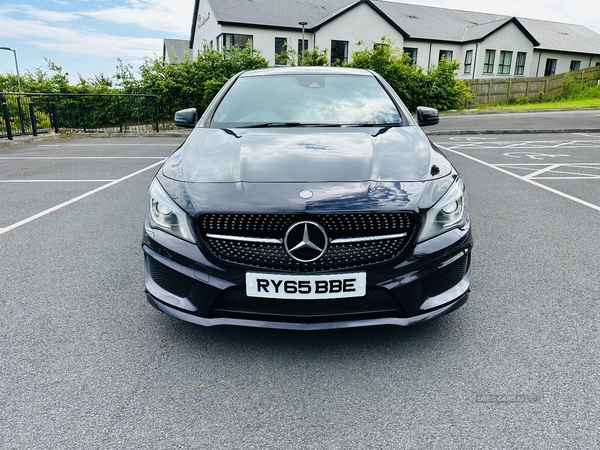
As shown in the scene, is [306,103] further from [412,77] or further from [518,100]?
[518,100]

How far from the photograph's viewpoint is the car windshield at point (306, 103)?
3.41 meters

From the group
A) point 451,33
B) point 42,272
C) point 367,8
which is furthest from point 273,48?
point 42,272

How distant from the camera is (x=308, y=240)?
2.17 metres

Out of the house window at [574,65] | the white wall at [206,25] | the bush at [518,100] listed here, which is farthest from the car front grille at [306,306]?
the house window at [574,65]

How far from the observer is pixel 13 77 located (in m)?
21.7

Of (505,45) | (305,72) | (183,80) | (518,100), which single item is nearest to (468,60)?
(505,45)

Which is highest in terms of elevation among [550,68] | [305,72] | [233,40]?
[233,40]

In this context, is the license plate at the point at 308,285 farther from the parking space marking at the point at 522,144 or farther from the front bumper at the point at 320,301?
the parking space marking at the point at 522,144

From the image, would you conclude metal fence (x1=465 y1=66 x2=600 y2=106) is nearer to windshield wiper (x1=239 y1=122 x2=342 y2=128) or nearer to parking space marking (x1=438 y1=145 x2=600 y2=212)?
parking space marking (x1=438 y1=145 x2=600 y2=212)

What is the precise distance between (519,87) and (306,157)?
3389 cm

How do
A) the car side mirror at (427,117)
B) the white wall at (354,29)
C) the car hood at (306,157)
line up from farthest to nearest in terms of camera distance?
1. the white wall at (354,29)
2. the car side mirror at (427,117)
3. the car hood at (306,157)

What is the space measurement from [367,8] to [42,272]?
31888mm

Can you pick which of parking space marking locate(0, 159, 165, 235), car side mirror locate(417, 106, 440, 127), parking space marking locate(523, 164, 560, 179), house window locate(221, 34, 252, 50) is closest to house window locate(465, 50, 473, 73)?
house window locate(221, 34, 252, 50)

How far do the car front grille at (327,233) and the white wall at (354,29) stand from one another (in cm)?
3054
